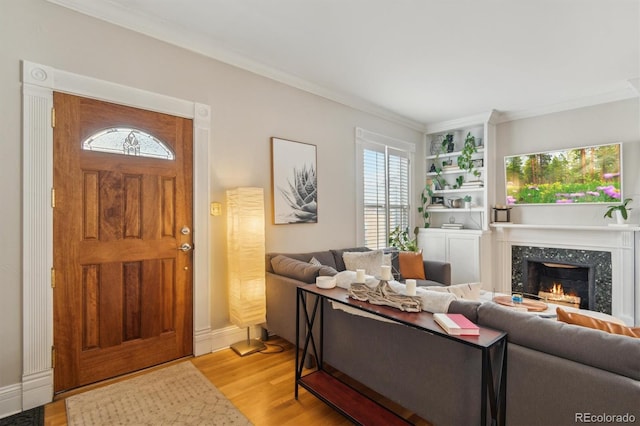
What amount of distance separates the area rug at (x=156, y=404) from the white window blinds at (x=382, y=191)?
2932 millimetres

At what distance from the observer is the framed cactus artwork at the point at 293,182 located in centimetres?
354

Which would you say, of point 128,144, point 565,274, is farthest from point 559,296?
point 128,144

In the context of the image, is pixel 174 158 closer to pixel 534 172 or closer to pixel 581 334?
pixel 581 334

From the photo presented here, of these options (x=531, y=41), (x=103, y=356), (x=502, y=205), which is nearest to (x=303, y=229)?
(x=103, y=356)

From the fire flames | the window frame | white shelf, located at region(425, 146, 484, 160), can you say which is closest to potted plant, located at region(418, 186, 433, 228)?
the window frame

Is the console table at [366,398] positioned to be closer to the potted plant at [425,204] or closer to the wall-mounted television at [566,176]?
the potted plant at [425,204]

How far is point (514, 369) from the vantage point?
1.46m

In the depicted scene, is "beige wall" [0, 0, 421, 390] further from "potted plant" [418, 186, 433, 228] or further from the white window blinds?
"potted plant" [418, 186, 433, 228]

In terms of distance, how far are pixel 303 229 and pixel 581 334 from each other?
2840 millimetres

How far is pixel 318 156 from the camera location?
4.04 m

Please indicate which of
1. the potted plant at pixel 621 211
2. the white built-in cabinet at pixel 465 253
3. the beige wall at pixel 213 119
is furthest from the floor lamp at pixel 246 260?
the potted plant at pixel 621 211

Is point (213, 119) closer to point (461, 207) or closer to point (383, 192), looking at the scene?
point (383, 192)

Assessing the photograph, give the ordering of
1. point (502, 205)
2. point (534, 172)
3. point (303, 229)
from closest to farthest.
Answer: point (303, 229) → point (534, 172) → point (502, 205)

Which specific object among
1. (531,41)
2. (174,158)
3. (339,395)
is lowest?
(339,395)
